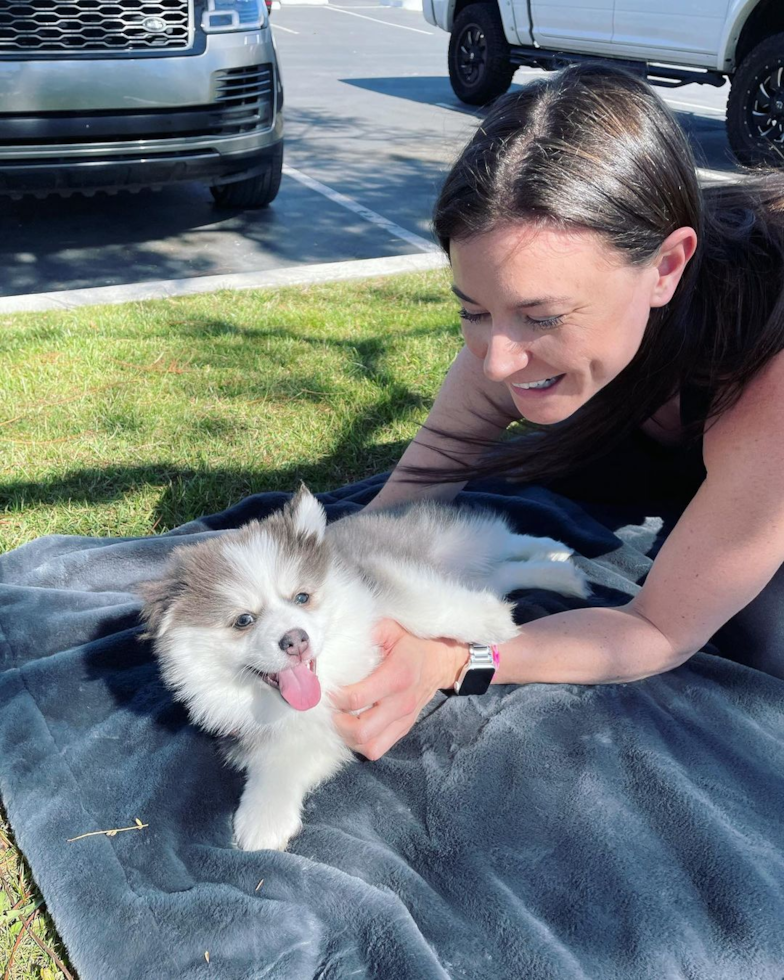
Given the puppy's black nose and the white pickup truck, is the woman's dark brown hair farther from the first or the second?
the white pickup truck

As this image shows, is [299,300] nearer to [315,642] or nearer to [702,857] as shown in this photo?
[315,642]

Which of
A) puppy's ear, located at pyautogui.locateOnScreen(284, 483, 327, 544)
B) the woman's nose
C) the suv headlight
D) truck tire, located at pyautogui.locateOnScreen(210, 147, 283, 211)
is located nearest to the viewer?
the woman's nose

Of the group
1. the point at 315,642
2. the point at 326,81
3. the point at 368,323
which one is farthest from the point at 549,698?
the point at 326,81

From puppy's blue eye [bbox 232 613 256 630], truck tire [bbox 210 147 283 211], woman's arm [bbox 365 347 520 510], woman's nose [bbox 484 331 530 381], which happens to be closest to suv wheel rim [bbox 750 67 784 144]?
truck tire [bbox 210 147 283 211]

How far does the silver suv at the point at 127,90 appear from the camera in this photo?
5.34 metres

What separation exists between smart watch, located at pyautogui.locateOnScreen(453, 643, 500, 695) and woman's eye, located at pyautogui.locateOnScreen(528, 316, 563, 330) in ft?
2.85

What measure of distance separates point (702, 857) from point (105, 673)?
1.68 meters

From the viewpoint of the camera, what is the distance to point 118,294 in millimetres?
5441

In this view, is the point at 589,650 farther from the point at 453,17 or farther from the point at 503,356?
the point at 453,17

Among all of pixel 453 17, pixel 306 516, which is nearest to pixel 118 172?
pixel 306 516

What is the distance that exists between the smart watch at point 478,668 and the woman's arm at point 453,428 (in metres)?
0.72

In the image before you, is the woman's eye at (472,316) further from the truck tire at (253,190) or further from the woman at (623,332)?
the truck tire at (253,190)

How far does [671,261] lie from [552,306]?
1.12 ft

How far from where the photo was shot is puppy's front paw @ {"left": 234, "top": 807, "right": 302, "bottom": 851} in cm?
212
